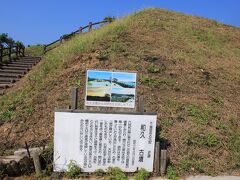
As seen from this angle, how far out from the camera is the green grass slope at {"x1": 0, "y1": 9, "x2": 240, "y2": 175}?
26.4 feet

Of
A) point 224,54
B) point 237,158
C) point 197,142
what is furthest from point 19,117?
point 224,54

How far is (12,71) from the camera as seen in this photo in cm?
1808

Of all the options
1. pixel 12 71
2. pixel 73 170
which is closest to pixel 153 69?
pixel 73 170

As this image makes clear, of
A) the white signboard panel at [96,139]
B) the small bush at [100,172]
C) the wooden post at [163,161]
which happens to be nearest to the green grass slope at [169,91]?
the wooden post at [163,161]

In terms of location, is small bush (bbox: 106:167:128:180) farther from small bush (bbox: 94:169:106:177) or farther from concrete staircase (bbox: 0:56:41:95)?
concrete staircase (bbox: 0:56:41:95)

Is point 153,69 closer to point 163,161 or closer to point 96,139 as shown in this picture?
point 163,161

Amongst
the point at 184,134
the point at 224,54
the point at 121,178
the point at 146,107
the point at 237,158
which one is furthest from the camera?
the point at 224,54

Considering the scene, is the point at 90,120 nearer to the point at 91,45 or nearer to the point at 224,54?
the point at 91,45

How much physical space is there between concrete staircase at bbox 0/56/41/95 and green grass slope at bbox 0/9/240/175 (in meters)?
3.18

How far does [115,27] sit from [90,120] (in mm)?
9179

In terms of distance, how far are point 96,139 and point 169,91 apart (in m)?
3.76

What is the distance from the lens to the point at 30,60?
22.9 m

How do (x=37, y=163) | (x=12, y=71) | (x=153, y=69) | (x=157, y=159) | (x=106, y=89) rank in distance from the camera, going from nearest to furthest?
(x=37, y=163), (x=157, y=159), (x=106, y=89), (x=153, y=69), (x=12, y=71)

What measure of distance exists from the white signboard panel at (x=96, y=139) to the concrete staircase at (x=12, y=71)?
7.22 metres
